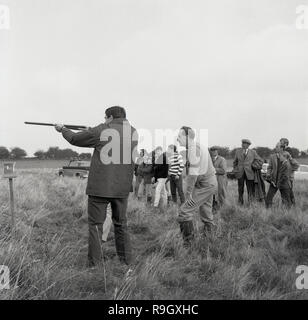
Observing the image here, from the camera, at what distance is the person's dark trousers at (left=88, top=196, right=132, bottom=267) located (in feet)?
14.9

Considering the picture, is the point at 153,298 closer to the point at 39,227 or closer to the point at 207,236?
the point at 207,236

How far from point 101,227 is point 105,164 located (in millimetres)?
758

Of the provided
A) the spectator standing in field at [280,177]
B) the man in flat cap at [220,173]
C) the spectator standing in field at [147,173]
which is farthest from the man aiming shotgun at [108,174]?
the spectator standing in field at [147,173]

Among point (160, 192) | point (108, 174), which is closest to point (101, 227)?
point (108, 174)

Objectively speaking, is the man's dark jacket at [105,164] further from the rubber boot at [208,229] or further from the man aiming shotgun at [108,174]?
the rubber boot at [208,229]

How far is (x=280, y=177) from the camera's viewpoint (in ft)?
30.2

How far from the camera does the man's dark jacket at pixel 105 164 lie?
457 cm

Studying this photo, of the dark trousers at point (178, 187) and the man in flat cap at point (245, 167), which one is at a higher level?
the man in flat cap at point (245, 167)

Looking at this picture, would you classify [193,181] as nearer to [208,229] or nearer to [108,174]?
[208,229]

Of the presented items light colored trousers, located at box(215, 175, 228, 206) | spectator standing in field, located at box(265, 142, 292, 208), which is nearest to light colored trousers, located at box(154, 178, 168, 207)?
light colored trousers, located at box(215, 175, 228, 206)

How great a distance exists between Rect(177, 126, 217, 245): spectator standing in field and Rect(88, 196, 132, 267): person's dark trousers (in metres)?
1.14

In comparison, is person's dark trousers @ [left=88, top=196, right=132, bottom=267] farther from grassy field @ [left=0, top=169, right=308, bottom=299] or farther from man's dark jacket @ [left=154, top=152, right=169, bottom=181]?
man's dark jacket @ [left=154, top=152, right=169, bottom=181]
